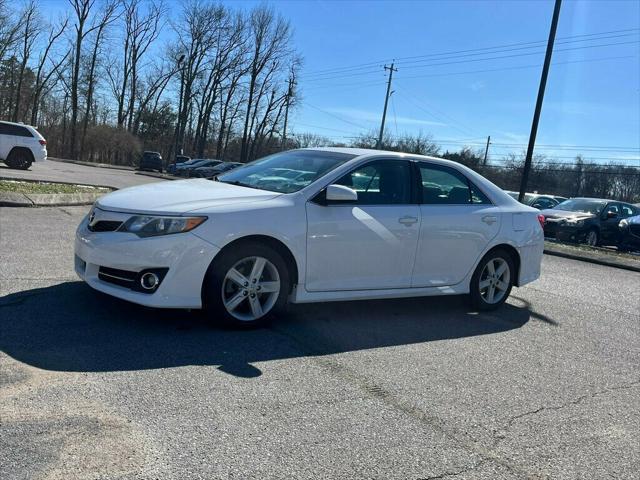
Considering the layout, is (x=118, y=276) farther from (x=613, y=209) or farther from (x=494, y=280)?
(x=613, y=209)

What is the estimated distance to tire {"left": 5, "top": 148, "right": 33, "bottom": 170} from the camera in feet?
66.8

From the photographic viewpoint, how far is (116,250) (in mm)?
4391

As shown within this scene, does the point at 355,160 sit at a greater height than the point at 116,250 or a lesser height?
greater

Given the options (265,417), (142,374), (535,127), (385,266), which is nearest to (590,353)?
(385,266)

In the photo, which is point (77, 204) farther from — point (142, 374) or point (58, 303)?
point (142, 374)

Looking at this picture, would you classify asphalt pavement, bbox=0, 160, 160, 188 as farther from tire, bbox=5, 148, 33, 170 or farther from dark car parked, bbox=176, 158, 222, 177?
dark car parked, bbox=176, 158, 222, 177

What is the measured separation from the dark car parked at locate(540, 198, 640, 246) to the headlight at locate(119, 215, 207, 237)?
14131 millimetres

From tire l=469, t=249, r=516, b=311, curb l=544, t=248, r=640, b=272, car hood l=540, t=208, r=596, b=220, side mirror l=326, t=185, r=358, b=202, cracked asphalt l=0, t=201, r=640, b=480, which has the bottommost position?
cracked asphalt l=0, t=201, r=640, b=480

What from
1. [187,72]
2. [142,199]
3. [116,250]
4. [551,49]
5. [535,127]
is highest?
[187,72]

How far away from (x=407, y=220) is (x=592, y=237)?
515 inches

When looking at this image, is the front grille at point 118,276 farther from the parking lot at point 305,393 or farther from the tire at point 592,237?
the tire at point 592,237

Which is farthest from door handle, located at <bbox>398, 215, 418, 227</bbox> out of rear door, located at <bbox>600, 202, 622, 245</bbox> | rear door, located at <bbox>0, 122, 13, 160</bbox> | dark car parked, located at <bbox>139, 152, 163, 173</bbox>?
dark car parked, located at <bbox>139, 152, 163, 173</bbox>

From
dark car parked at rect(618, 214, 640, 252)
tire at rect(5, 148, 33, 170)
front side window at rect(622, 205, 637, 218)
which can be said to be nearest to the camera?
dark car parked at rect(618, 214, 640, 252)

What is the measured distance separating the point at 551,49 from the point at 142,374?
1688 cm
